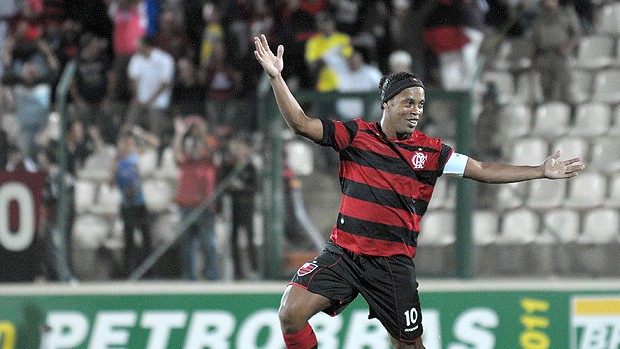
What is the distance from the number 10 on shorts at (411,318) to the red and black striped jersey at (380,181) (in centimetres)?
34

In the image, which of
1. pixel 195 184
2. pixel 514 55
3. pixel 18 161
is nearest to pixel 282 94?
pixel 195 184

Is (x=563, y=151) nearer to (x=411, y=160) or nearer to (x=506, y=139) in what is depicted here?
(x=506, y=139)

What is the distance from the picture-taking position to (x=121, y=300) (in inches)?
348

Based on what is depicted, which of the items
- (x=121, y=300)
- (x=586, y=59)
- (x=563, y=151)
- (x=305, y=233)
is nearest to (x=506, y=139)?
A: (x=563, y=151)

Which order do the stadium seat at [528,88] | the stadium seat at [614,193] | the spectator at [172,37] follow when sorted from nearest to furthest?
the stadium seat at [614,193], the stadium seat at [528,88], the spectator at [172,37]

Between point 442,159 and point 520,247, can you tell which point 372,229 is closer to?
point 442,159

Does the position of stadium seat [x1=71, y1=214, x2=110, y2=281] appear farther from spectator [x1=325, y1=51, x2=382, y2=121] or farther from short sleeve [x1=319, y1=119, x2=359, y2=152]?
short sleeve [x1=319, y1=119, x2=359, y2=152]

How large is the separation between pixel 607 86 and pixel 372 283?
4007 mm

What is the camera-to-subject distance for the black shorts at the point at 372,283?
670 cm

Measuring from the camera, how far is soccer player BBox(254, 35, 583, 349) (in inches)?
261

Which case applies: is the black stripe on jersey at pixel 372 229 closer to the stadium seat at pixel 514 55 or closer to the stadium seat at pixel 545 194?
the stadium seat at pixel 545 194

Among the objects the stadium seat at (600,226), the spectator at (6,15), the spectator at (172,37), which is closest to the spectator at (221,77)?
the spectator at (172,37)

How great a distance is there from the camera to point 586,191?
935cm

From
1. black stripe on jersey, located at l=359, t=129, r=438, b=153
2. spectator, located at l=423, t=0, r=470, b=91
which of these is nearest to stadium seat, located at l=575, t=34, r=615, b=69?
spectator, located at l=423, t=0, r=470, b=91
